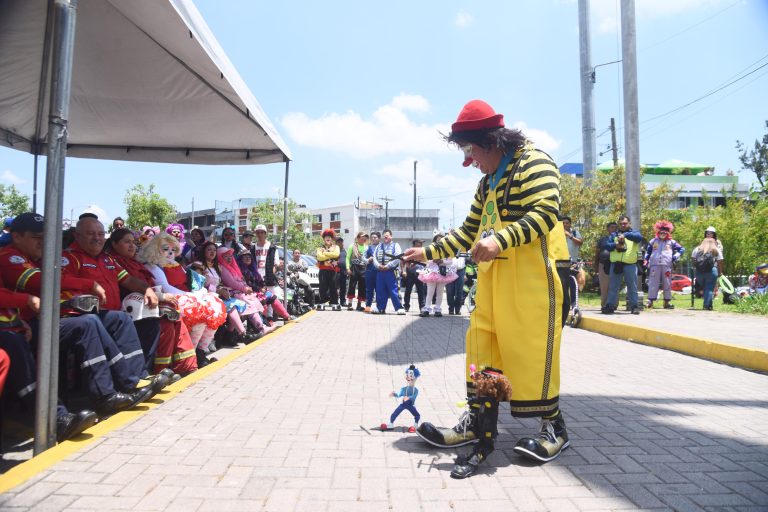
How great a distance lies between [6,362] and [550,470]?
123 inches

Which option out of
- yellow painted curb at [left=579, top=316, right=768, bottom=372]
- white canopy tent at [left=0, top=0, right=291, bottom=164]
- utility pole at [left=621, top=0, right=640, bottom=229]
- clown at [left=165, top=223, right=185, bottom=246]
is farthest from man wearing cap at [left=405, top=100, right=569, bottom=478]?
utility pole at [left=621, top=0, right=640, bottom=229]

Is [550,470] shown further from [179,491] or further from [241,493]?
[179,491]

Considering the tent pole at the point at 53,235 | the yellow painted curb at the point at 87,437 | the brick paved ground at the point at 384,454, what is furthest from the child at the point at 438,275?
the tent pole at the point at 53,235

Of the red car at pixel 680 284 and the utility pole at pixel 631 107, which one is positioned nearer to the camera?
the utility pole at pixel 631 107

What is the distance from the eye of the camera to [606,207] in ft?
58.3

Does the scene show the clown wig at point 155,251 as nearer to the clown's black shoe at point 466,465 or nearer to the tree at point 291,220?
the clown's black shoe at point 466,465

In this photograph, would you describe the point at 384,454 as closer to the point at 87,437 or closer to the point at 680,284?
the point at 87,437

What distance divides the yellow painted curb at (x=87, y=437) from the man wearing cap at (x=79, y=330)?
112 millimetres

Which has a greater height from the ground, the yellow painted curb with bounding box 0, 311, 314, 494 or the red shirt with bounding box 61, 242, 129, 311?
the red shirt with bounding box 61, 242, 129, 311

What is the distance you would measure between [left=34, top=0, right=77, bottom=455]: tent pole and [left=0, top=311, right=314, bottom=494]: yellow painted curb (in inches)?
5.6

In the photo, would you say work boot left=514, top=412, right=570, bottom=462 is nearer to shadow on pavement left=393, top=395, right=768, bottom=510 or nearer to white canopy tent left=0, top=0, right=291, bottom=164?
shadow on pavement left=393, top=395, right=768, bottom=510

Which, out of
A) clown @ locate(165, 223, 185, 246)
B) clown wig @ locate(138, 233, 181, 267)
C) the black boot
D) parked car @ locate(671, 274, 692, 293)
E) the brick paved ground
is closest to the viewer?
the brick paved ground

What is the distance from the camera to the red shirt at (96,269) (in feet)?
12.7

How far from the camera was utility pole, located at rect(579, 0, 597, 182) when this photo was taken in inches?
561
